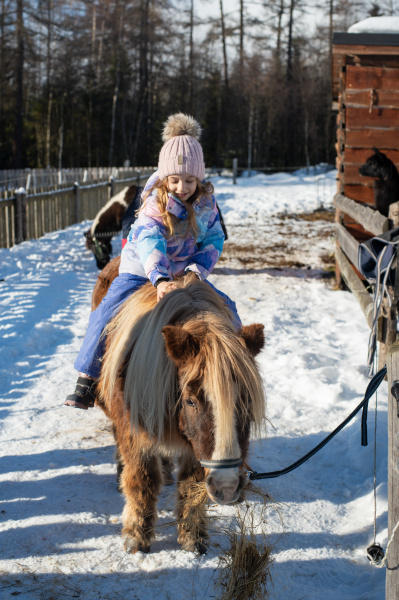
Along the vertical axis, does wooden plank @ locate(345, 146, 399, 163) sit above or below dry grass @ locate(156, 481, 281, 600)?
above

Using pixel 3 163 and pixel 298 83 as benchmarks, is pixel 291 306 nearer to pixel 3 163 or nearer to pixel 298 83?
pixel 3 163

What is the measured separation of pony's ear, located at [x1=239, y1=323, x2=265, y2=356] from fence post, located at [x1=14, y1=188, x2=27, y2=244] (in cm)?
940

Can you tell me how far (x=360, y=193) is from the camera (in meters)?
7.86

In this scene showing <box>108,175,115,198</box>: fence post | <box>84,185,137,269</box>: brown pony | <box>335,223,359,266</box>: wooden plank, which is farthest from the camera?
<box>108,175,115,198</box>: fence post

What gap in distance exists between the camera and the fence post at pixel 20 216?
10505mm

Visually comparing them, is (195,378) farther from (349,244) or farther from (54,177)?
(54,177)

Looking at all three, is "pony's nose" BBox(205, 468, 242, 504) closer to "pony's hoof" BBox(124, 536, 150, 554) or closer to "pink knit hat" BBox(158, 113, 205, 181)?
"pony's hoof" BBox(124, 536, 150, 554)

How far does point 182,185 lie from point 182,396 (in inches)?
52.0

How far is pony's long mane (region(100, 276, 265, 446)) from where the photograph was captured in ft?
6.59

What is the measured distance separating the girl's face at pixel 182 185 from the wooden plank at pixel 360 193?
18.3 feet

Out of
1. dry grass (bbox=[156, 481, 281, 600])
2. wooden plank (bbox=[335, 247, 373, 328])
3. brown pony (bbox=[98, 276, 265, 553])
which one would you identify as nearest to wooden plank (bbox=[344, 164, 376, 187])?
wooden plank (bbox=[335, 247, 373, 328])

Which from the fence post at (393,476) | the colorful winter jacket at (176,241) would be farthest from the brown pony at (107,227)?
the fence post at (393,476)

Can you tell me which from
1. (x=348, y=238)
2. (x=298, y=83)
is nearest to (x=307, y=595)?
(x=348, y=238)

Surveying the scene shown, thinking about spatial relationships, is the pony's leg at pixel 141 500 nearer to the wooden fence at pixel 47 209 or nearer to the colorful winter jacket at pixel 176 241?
the colorful winter jacket at pixel 176 241
